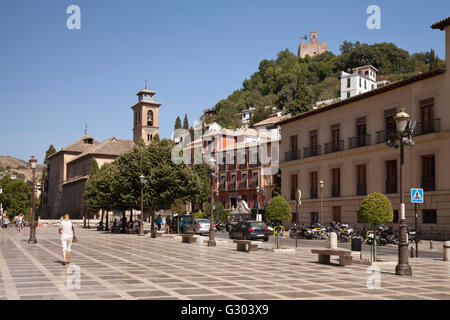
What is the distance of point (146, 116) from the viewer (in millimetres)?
97812

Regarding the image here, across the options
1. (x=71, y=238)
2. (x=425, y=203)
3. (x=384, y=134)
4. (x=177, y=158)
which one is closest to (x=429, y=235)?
(x=425, y=203)

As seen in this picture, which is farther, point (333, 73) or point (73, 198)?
point (333, 73)

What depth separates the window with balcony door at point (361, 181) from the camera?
36.2 m

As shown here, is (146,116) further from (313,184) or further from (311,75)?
(313,184)

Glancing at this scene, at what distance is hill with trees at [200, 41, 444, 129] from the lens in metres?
114

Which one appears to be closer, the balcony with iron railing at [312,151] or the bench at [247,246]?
the bench at [247,246]

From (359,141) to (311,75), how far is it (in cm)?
9391

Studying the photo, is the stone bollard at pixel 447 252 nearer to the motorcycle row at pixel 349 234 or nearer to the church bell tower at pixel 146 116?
the motorcycle row at pixel 349 234

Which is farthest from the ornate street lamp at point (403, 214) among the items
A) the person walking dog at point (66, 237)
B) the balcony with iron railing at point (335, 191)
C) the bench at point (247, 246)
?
the balcony with iron railing at point (335, 191)

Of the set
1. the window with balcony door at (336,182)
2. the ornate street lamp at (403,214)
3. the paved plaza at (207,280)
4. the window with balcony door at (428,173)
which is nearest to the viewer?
→ the paved plaza at (207,280)

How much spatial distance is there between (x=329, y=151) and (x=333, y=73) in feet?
292
